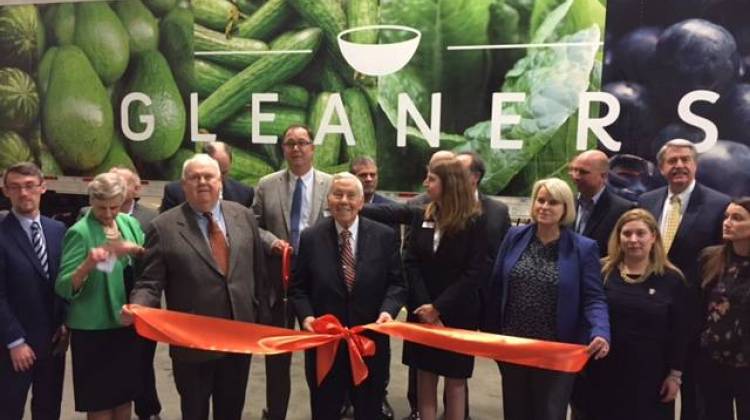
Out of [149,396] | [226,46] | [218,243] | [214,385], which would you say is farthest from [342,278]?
[226,46]

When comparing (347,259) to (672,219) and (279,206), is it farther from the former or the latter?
(672,219)

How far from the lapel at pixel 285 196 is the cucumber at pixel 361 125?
1.29 m

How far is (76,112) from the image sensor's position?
19.0 ft

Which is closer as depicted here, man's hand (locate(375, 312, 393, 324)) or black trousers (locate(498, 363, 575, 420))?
black trousers (locate(498, 363, 575, 420))

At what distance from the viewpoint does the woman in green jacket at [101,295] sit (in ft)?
8.87

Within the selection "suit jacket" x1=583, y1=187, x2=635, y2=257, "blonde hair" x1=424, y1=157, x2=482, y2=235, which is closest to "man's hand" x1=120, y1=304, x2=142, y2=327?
"blonde hair" x1=424, y1=157, x2=482, y2=235

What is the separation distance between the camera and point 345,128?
4.84 metres

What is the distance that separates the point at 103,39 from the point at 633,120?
458 centimetres

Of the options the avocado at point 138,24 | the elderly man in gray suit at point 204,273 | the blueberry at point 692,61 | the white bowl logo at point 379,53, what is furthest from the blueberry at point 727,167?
the avocado at point 138,24

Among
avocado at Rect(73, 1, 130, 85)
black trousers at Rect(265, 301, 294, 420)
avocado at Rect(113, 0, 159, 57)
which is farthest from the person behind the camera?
avocado at Rect(73, 1, 130, 85)

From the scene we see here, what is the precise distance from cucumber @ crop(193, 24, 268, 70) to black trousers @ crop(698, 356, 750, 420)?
387 centimetres

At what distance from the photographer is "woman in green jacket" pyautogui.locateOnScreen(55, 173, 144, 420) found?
2.71 m

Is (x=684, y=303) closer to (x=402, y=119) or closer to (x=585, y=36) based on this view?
(x=585, y=36)

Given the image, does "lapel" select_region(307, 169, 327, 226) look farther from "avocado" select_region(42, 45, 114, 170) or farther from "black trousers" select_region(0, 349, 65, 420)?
"avocado" select_region(42, 45, 114, 170)
